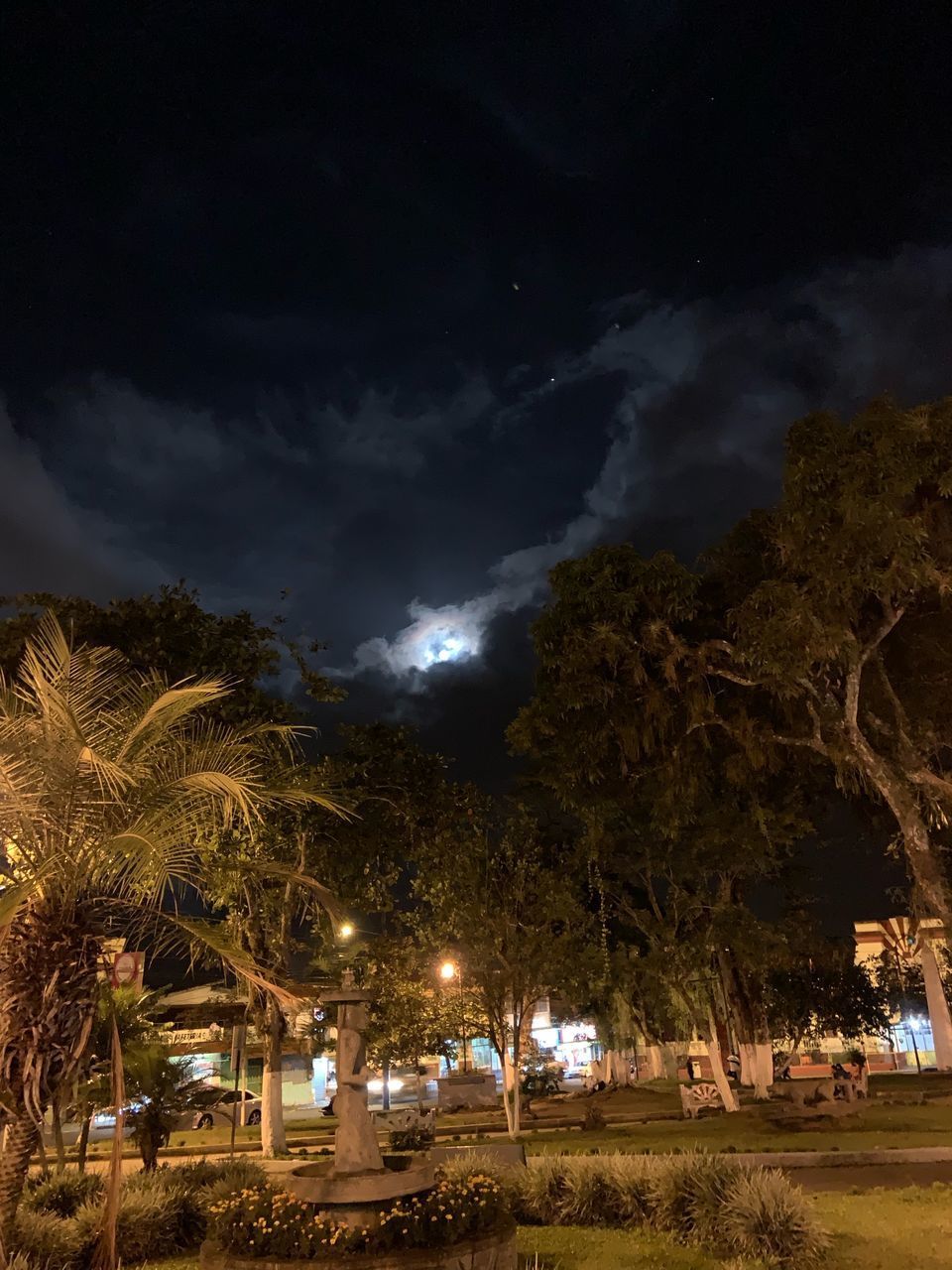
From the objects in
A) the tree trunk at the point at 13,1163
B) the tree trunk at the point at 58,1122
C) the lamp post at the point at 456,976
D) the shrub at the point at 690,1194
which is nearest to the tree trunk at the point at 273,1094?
the lamp post at the point at 456,976

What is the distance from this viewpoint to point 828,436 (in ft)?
53.8

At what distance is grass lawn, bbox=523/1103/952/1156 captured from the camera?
16484mm

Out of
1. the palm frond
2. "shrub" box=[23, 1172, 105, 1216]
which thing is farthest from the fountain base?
"shrub" box=[23, 1172, 105, 1216]

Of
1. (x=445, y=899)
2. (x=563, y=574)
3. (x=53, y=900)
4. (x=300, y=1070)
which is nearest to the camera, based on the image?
(x=53, y=900)

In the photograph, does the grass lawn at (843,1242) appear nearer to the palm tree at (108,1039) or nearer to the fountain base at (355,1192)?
the fountain base at (355,1192)

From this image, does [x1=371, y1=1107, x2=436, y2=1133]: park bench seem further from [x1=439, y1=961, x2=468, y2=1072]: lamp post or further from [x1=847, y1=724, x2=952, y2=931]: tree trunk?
[x1=847, y1=724, x2=952, y2=931]: tree trunk

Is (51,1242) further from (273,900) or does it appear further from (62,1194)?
(273,900)

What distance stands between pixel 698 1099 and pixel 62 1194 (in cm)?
1732

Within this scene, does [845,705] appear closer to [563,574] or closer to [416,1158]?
[563,574]

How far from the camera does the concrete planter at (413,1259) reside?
25.1 feet

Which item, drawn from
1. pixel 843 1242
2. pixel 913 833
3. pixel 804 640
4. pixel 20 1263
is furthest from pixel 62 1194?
pixel 913 833

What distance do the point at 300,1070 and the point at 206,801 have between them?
49.3 meters

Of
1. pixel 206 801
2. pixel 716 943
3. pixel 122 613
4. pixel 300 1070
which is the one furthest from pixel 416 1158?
pixel 300 1070

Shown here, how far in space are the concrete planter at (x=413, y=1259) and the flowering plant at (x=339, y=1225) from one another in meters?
0.07
